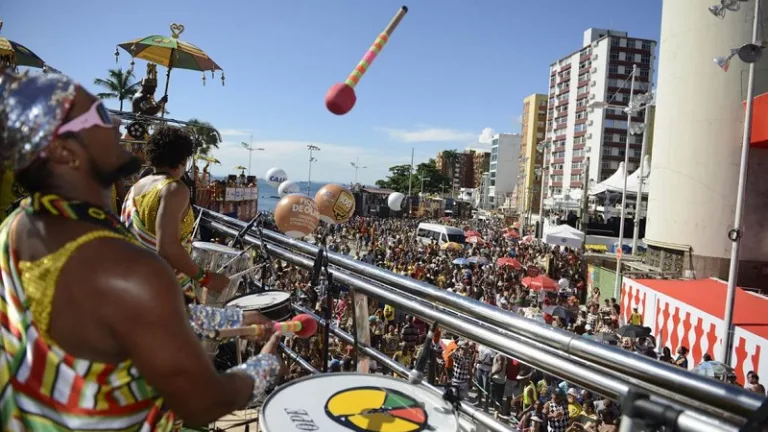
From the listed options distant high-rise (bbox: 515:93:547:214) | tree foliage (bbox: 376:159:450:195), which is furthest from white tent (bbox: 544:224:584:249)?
tree foliage (bbox: 376:159:450:195)

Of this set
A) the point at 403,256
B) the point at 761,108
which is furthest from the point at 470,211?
the point at 761,108

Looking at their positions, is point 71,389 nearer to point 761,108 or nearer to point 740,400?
point 740,400

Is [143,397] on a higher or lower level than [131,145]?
lower

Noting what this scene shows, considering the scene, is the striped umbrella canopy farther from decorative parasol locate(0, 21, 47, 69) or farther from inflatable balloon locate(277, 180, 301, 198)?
inflatable balloon locate(277, 180, 301, 198)

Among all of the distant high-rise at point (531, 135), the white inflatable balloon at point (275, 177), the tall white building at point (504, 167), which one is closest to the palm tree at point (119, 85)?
the white inflatable balloon at point (275, 177)

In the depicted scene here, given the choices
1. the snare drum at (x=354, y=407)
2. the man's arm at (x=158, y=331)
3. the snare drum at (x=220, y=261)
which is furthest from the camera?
the snare drum at (x=220, y=261)

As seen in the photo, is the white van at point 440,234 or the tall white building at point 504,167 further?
the tall white building at point 504,167

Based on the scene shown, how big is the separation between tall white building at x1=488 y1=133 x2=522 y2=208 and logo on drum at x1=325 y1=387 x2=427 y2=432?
11858 centimetres

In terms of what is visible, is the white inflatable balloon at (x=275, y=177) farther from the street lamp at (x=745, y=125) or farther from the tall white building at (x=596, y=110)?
the tall white building at (x=596, y=110)

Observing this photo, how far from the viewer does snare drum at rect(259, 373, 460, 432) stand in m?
1.64

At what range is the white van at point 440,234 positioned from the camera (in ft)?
109

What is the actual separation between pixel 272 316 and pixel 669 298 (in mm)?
13476

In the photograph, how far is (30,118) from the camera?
47.6 inches

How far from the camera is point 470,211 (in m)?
86.9
